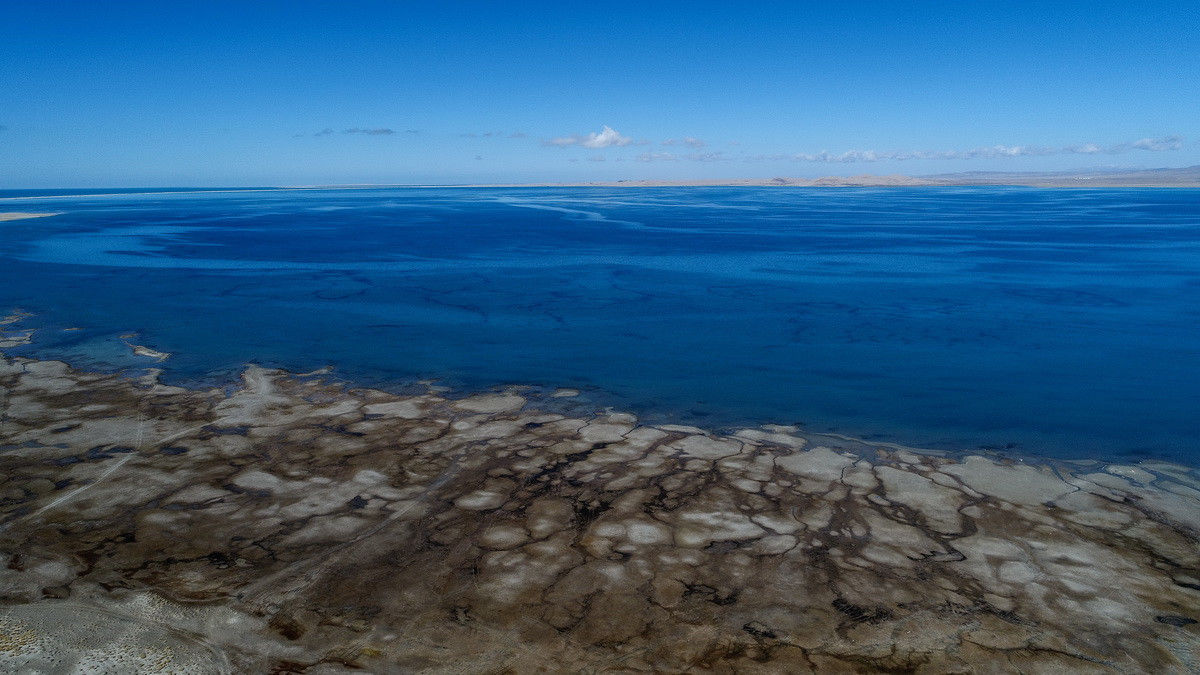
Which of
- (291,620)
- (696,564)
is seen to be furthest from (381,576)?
(696,564)

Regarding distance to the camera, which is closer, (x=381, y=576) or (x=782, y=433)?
(x=381, y=576)

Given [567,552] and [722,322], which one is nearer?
[567,552]

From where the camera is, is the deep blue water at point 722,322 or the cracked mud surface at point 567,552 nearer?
the cracked mud surface at point 567,552

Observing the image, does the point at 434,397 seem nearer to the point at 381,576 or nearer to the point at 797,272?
the point at 381,576

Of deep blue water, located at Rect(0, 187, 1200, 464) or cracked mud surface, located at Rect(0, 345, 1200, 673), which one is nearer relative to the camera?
cracked mud surface, located at Rect(0, 345, 1200, 673)
